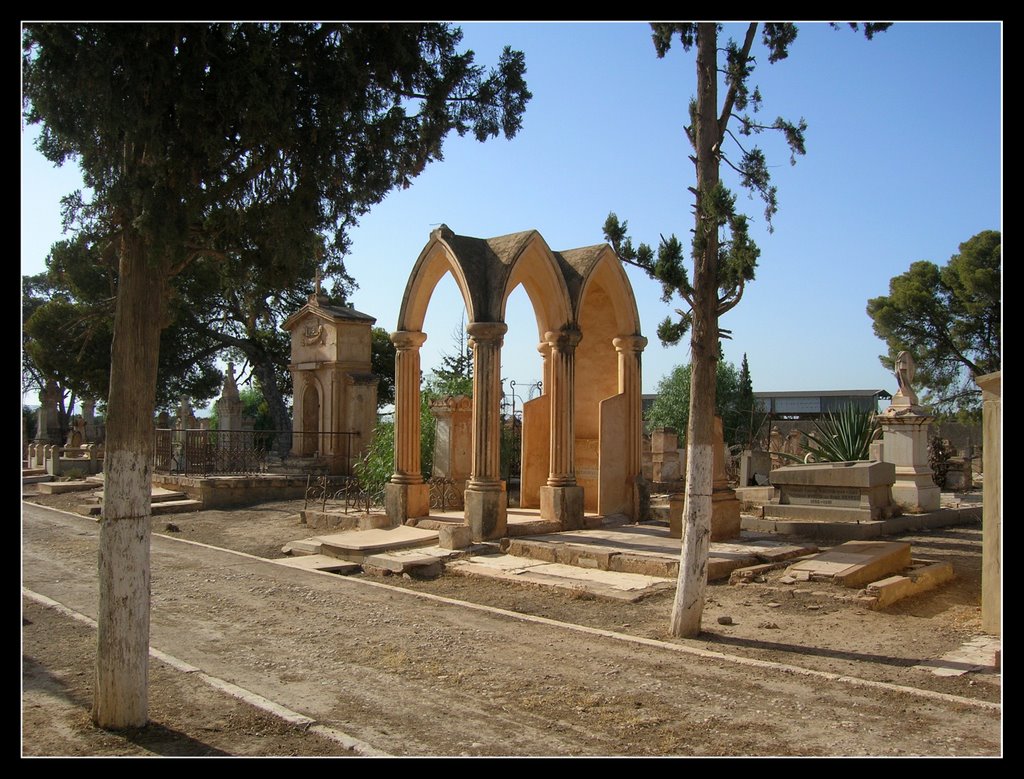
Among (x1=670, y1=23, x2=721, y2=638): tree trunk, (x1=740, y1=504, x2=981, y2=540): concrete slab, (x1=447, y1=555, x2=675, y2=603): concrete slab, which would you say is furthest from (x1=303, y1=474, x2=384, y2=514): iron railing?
(x1=670, y1=23, x2=721, y2=638): tree trunk

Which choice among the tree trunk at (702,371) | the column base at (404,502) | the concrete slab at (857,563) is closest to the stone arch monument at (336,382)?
the column base at (404,502)

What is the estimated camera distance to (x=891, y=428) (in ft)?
58.0

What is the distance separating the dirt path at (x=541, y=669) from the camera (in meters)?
5.08

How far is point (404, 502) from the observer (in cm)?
1396

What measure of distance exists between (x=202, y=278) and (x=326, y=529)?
19.0 m

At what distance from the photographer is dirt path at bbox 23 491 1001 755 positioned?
16.7ft

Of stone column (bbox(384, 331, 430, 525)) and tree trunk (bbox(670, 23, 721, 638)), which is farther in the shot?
stone column (bbox(384, 331, 430, 525))

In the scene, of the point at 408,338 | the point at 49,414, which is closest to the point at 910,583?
the point at 408,338

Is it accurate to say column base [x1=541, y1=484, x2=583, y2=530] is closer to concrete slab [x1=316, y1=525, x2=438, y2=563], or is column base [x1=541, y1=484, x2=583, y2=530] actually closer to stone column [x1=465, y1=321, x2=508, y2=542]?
stone column [x1=465, y1=321, x2=508, y2=542]

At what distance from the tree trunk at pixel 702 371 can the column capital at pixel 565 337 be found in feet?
19.6

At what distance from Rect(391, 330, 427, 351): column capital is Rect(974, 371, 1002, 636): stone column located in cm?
883

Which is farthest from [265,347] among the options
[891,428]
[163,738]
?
[163,738]

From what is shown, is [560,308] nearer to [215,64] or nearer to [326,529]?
[326,529]

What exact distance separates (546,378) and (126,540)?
10.7 metres
